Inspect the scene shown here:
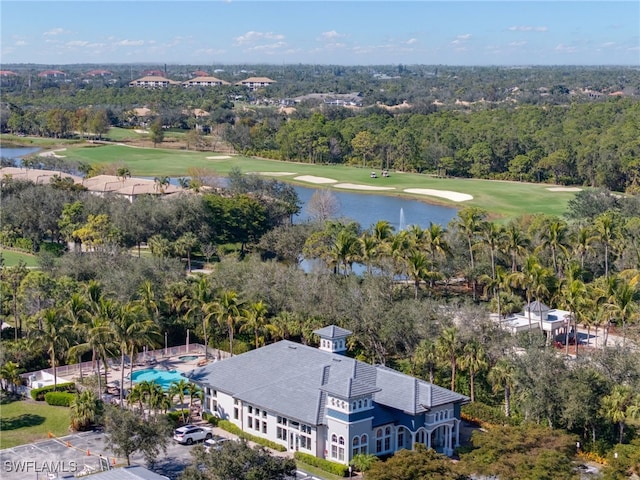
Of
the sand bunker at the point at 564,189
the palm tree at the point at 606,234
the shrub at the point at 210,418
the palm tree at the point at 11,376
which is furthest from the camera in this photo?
the sand bunker at the point at 564,189

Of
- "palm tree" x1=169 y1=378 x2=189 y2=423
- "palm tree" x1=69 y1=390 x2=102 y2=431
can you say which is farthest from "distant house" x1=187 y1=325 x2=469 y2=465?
"palm tree" x1=69 y1=390 x2=102 y2=431

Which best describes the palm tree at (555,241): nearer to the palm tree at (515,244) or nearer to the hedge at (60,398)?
the palm tree at (515,244)

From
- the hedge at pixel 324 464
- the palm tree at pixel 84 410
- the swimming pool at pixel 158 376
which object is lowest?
the swimming pool at pixel 158 376

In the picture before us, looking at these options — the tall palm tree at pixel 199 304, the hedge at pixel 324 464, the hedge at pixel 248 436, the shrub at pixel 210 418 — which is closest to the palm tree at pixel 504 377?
the hedge at pixel 324 464

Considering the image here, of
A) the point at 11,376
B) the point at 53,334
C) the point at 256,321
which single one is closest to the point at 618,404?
the point at 256,321

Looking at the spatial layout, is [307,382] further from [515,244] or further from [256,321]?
[515,244]

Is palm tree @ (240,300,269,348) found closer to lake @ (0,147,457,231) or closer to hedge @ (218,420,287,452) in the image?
hedge @ (218,420,287,452)
